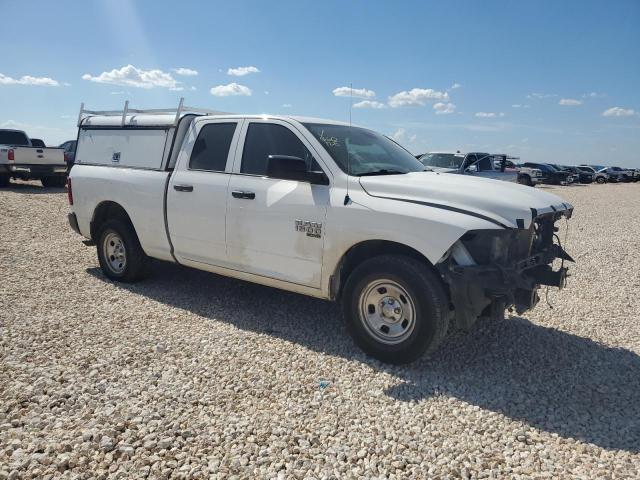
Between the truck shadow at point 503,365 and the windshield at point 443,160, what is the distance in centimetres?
1170

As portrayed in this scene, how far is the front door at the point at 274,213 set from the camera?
14.2 ft

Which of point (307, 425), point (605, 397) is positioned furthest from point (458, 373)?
point (307, 425)

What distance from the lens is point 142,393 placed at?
3506 mm

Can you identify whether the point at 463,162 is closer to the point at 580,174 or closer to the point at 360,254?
the point at 360,254

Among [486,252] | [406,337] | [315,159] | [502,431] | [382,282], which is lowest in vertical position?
[502,431]

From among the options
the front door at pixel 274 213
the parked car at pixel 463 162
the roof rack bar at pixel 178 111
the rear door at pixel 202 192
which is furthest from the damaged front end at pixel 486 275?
the parked car at pixel 463 162

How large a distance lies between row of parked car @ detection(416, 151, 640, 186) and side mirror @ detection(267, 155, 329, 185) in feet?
5.57

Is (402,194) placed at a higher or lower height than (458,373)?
higher

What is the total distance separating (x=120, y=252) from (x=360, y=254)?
3389 millimetres

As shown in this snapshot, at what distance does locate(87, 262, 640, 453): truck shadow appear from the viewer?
343 cm

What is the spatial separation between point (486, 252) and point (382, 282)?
83 centimetres

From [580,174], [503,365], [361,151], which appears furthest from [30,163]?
[580,174]

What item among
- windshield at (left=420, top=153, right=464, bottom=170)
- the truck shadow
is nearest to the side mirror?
the truck shadow

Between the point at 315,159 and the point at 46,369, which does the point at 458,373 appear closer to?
the point at 315,159
